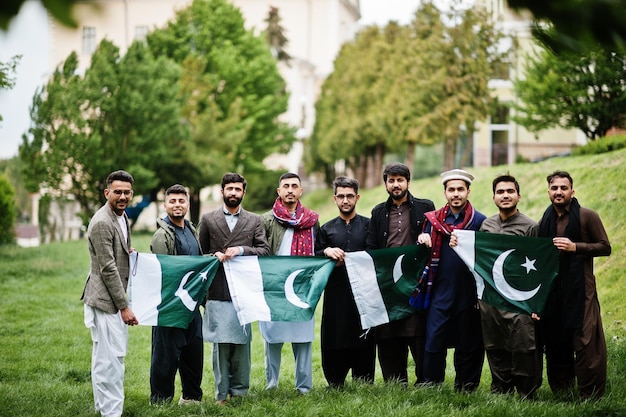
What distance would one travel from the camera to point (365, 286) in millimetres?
8484

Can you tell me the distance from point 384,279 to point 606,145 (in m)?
14.4

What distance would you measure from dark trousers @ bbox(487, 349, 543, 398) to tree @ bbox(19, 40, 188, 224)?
26.0m

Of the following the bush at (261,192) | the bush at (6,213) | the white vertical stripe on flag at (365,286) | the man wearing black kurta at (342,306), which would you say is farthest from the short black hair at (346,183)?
the bush at (261,192)

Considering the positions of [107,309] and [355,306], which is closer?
[107,309]

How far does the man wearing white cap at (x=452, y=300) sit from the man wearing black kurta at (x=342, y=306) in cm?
73

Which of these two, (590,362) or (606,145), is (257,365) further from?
(606,145)

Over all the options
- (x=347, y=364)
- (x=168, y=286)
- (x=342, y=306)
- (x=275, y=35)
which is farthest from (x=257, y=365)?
(x=275, y=35)

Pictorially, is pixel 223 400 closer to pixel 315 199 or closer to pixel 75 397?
pixel 75 397

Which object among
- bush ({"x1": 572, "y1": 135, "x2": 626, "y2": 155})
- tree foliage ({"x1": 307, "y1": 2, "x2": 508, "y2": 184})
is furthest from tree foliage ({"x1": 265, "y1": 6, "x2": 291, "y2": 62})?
bush ({"x1": 572, "y1": 135, "x2": 626, "y2": 155})

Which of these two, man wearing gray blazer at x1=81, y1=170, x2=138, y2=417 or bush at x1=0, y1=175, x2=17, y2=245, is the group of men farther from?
bush at x1=0, y1=175, x2=17, y2=245

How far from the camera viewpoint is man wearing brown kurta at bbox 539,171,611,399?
24.5 feet

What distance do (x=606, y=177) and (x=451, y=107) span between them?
15140 mm

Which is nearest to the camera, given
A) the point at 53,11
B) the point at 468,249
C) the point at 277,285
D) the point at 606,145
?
the point at 53,11

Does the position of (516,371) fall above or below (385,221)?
below
